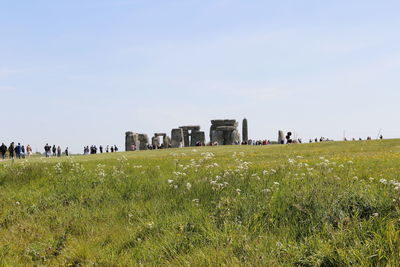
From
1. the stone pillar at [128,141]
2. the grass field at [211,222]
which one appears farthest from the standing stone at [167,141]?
the grass field at [211,222]

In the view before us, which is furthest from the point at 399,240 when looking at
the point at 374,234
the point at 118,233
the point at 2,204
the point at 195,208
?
the point at 2,204

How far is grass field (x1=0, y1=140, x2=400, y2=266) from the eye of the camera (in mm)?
5332

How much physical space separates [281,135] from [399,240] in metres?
58.3

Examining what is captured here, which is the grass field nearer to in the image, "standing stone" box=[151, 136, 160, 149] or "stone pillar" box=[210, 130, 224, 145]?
"stone pillar" box=[210, 130, 224, 145]

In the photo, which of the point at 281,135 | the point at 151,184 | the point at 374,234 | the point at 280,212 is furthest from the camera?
the point at 281,135

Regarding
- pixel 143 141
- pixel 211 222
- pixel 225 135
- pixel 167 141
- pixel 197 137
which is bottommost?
pixel 211 222

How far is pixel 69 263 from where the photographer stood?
6.80 metres

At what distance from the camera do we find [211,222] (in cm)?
668

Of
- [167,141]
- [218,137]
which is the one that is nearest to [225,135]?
[218,137]

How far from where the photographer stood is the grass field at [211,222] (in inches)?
210

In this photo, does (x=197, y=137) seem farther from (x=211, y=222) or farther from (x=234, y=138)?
(x=211, y=222)

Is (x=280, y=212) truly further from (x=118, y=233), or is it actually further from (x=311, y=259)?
(x=118, y=233)

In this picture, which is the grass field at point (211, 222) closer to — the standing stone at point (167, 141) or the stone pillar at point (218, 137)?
the stone pillar at point (218, 137)

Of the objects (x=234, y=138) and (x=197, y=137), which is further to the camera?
(x=197, y=137)
